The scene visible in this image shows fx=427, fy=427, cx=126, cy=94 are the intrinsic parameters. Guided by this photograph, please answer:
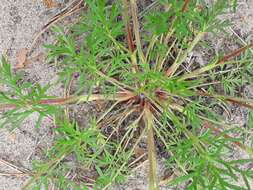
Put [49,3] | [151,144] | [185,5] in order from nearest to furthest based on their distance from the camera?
1. [185,5]
2. [151,144]
3. [49,3]

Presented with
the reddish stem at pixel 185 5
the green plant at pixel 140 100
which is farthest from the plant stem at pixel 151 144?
the reddish stem at pixel 185 5

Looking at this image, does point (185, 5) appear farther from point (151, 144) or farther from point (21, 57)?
point (21, 57)

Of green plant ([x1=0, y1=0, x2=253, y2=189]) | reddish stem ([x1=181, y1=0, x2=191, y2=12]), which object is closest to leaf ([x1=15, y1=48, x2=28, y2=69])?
green plant ([x1=0, y1=0, x2=253, y2=189])

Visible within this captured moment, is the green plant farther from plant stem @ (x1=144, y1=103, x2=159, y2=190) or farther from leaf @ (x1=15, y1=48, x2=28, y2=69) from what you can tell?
leaf @ (x1=15, y1=48, x2=28, y2=69)

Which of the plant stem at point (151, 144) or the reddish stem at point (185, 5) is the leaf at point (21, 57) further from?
the reddish stem at point (185, 5)

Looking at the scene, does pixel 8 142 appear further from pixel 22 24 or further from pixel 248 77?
pixel 248 77

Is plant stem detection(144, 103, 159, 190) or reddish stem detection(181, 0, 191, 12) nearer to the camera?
reddish stem detection(181, 0, 191, 12)

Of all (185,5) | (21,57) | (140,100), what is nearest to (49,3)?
(21,57)

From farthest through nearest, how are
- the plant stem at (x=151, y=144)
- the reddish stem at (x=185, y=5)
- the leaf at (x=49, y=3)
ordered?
the leaf at (x=49, y=3) → the plant stem at (x=151, y=144) → the reddish stem at (x=185, y=5)

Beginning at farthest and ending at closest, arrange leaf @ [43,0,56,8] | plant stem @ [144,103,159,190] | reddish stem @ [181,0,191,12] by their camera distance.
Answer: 1. leaf @ [43,0,56,8]
2. plant stem @ [144,103,159,190]
3. reddish stem @ [181,0,191,12]
